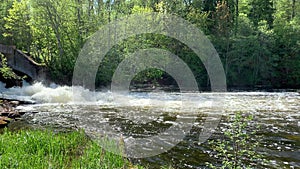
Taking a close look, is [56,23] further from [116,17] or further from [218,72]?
[218,72]

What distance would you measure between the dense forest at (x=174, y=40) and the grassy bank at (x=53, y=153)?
23.6m

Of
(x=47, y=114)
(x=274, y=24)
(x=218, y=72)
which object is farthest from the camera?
(x=274, y=24)

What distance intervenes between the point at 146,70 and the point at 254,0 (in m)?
24.7

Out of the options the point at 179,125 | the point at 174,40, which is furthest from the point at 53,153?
the point at 174,40

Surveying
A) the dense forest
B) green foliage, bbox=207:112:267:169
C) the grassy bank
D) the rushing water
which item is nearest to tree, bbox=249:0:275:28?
the dense forest

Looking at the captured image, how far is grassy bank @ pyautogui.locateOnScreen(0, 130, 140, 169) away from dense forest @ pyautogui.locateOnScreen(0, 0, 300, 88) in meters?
23.6

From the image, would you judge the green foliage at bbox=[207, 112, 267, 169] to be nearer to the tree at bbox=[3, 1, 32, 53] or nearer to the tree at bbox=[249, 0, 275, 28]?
the tree at bbox=[3, 1, 32, 53]

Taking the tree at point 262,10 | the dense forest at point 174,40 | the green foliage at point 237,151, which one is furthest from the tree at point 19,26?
the tree at point 262,10

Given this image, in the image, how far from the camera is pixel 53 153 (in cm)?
671

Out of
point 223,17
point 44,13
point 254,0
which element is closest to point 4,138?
point 44,13

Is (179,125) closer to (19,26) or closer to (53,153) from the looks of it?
(53,153)

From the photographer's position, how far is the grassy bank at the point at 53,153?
217 inches

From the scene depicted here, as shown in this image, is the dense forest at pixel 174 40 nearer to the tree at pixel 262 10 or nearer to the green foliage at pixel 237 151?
the tree at pixel 262 10

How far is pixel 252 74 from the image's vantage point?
135ft
